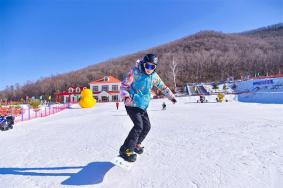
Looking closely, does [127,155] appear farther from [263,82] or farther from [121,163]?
[263,82]

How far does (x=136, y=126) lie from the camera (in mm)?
3324

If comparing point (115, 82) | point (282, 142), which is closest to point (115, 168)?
point (282, 142)

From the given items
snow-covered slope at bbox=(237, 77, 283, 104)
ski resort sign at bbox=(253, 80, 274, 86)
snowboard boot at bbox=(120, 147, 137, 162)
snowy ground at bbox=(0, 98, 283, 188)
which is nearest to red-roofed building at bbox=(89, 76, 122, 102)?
snow-covered slope at bbox=(237, 77, 283, 104)

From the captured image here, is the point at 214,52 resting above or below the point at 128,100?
above

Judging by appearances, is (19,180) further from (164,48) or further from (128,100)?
(164,48)

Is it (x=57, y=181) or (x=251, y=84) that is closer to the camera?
(x=57, y=181)

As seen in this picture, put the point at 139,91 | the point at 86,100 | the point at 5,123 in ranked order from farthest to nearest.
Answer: the point at 86,100, the point at 5,123, the point at 139,91

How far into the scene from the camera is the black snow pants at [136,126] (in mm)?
3229

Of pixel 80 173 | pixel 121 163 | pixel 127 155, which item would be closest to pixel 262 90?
pixel 127 155

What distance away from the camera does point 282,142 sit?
419 cm

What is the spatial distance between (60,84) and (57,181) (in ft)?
318

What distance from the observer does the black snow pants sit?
3229mm

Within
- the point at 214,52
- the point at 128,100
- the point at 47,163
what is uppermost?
the point at 214,52

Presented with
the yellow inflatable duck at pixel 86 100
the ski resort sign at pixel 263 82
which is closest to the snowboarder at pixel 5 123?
the yellow inflatable duck at pixel 86 100
